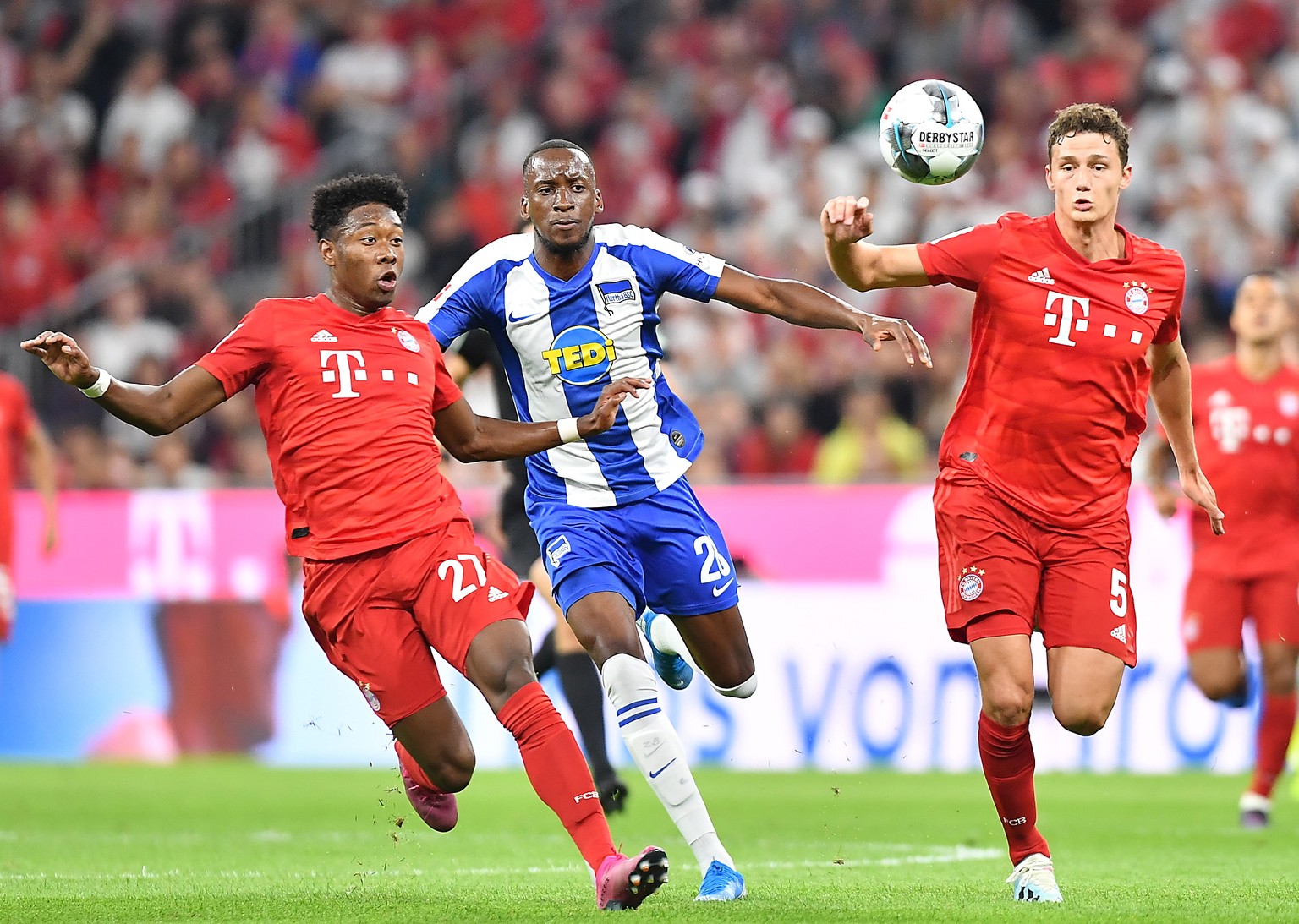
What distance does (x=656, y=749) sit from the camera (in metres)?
6.60

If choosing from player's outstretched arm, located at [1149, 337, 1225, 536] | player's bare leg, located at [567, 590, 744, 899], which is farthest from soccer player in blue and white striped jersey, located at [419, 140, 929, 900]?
player's outstretched arm, located at [1149, 337, 1225, 536]

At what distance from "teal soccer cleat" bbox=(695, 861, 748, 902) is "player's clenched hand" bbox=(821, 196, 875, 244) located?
219 cm

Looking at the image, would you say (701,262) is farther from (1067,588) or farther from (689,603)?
(1067,588)

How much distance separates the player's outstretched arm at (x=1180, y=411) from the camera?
7191 mm

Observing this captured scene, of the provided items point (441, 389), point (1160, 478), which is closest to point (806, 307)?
point (441, 389)

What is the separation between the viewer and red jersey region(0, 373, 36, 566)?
1151 centimetres

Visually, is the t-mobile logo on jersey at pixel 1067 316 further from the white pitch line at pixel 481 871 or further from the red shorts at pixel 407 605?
the white pitch line at pixel 481 871

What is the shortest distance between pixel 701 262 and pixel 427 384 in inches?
46.6

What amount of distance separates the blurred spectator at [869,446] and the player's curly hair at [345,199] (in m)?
7.37

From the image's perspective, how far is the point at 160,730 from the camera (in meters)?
13.9

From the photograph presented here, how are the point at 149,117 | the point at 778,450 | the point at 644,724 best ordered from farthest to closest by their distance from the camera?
the point at 149,117 → the point at 778,450 → the point at 644,724

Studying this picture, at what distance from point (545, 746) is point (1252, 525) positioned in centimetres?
534

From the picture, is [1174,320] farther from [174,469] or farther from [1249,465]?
[174,469]

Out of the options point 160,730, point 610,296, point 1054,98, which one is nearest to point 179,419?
point 610,296
